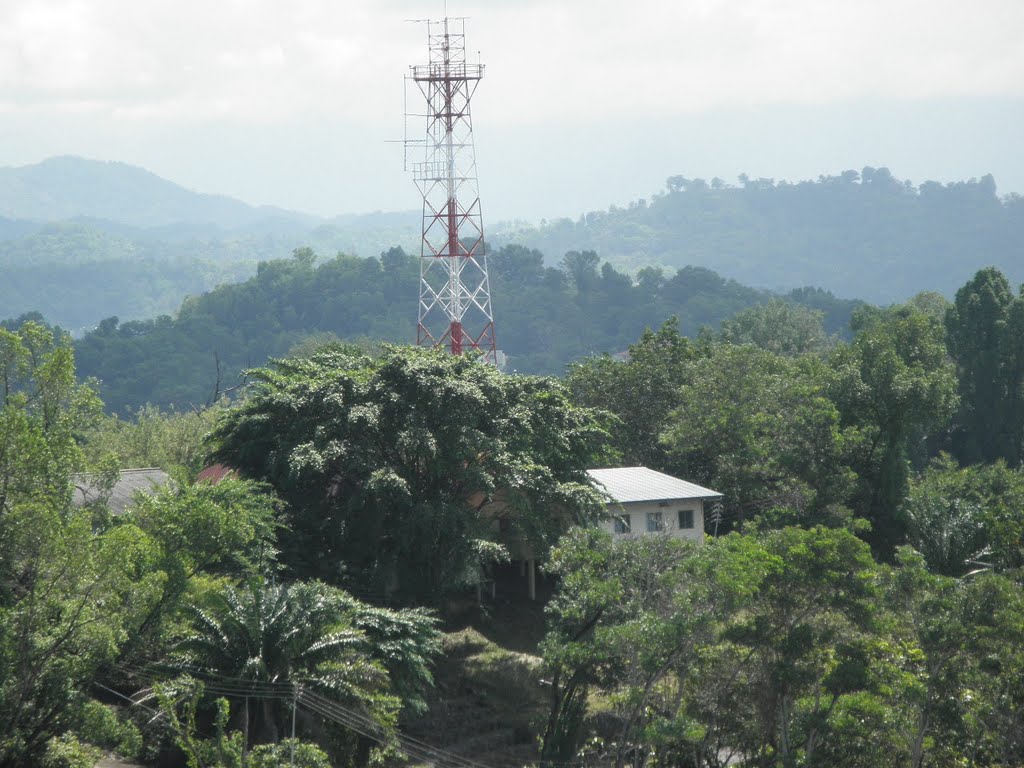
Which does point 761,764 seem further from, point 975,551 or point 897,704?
point 975,551

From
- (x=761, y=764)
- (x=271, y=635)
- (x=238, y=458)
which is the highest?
(x=238, y=458)

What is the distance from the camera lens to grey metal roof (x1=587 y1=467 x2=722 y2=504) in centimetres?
3114

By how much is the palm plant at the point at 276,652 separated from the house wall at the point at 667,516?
1036cm

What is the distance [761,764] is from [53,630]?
34.7 ft

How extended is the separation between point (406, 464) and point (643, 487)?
7.14 m

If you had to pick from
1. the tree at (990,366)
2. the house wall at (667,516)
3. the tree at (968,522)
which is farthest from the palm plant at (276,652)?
the tree at (990,366)

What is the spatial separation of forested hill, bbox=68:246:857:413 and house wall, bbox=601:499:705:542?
308 feet

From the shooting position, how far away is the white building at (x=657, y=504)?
30861 mm

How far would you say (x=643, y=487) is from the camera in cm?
3203

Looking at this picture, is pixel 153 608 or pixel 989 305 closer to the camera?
pixel 153 608

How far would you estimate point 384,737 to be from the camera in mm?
20984

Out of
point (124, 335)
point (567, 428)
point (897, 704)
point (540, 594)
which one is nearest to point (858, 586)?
point (897, 704)

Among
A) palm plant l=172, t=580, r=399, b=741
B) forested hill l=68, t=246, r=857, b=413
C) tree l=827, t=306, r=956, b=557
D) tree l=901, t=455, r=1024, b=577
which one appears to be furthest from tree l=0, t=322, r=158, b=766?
forested hill l=68, t=246, r=857, b=413

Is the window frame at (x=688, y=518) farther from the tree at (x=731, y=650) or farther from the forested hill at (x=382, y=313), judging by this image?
the forested hill at (x=382, y=313)
